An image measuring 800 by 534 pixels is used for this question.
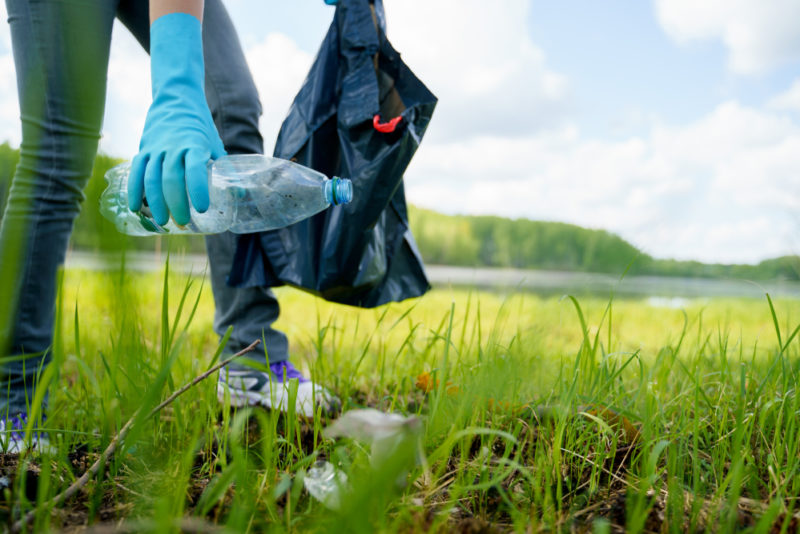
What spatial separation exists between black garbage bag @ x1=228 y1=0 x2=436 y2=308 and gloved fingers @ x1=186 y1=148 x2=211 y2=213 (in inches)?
15.3

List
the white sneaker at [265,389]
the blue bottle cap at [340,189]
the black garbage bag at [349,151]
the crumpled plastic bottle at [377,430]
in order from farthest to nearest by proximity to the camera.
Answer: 1. the black garbage bag at [349,151]
2. the white sneaker at [265,389]
3. the blue bottle cap at [340,189]
4. the crumpled plastic bottle at [377,430]

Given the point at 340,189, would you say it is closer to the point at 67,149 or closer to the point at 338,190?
the point at 338,190

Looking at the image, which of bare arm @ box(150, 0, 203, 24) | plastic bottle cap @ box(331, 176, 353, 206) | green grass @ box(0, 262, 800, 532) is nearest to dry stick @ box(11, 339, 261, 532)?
green grass @ box(0, 262, 800, 532)

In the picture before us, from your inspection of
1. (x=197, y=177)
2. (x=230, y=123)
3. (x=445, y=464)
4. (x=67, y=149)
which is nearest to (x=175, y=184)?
(x=197, y=177)

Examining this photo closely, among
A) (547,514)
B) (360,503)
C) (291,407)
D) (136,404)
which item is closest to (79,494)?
(136,404)

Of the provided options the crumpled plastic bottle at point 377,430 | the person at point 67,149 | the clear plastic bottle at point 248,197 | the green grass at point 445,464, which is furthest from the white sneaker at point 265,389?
the crumpled plastic bottle at point 377,430

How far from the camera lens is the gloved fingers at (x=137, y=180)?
1201mm

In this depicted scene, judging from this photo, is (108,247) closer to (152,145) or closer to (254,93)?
(152,145)

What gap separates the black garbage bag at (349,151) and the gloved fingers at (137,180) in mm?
385

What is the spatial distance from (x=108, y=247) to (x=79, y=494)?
1.37 feet

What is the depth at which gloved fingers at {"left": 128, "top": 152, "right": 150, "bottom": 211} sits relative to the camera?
3.94 feet

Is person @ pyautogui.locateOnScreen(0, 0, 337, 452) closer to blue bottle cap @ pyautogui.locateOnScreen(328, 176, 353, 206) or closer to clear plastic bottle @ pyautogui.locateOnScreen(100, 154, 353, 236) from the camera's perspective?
clear plastic bottle @ pyautogui.locateOnScreen(100, 154, 353, 236)

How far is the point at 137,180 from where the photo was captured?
3.97ft

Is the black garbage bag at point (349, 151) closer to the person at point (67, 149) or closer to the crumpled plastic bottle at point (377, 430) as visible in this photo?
the person at point (67, 149)
